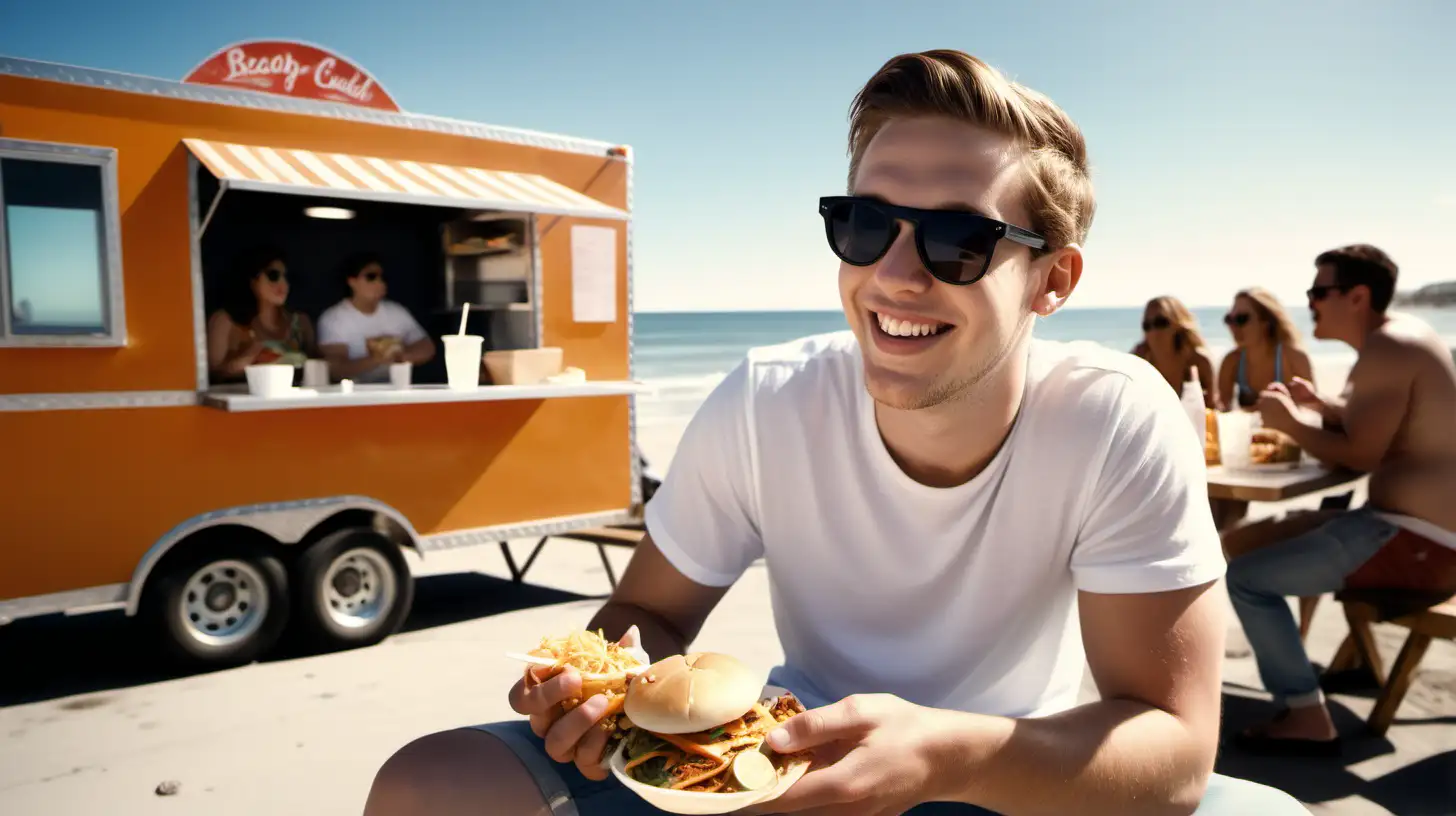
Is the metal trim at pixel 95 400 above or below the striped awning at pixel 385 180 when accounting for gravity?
below

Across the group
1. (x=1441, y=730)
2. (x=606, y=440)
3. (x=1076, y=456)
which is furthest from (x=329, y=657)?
(x=1441, y=730)

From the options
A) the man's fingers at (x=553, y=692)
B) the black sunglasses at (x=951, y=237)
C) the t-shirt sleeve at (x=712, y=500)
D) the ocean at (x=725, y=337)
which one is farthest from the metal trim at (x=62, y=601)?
the ocean at (x=725, y=337)

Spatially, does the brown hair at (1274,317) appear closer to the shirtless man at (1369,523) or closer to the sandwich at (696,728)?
the shirtless man at (1369,523)

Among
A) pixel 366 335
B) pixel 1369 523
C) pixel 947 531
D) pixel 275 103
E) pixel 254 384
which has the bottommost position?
pixel 1369 523

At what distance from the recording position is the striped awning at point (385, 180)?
4.70 meters

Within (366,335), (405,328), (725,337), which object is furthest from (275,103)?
(725,337)

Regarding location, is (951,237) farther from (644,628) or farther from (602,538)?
(602,538)

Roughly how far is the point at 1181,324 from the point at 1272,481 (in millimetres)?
1962

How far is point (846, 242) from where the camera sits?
1726 millimetres

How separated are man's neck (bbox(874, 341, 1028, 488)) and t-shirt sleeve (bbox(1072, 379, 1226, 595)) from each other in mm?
183

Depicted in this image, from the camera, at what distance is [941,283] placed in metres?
1.62

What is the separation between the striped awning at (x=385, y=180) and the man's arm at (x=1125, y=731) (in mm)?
4314

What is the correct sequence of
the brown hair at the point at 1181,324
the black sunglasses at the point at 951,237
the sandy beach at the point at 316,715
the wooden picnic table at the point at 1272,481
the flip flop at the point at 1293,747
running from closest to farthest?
the black sunglasses at the point at 951,237, the sandy beach at the point at 316,715, the flip flop at the point at 1293,747, the wooden picnic table at the point at 1272,481, the brown hair at the point at 1181,324

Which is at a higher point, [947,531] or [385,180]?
[385,180]
